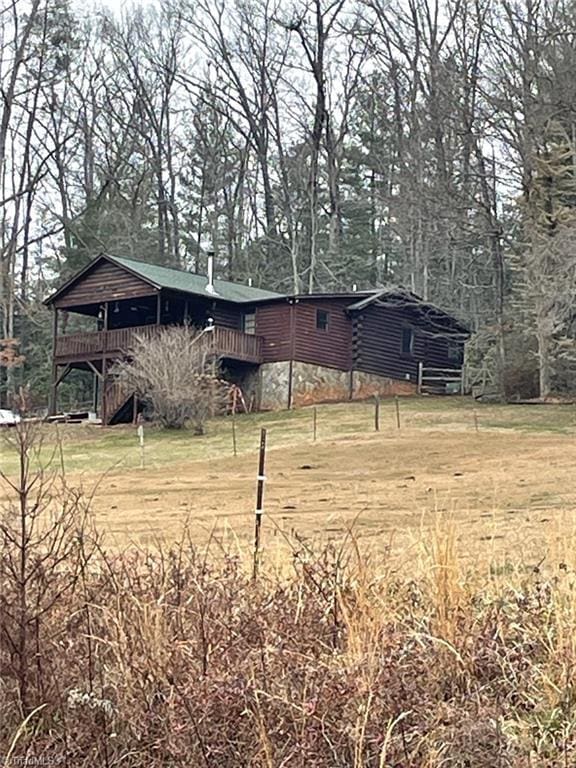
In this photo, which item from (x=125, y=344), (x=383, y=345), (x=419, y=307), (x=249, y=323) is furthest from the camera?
(x=419, y=307)

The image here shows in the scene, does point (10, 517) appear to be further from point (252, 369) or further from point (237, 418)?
point (252, 369)

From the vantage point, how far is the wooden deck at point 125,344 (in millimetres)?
30484

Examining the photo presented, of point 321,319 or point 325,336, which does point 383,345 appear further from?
point 321,319

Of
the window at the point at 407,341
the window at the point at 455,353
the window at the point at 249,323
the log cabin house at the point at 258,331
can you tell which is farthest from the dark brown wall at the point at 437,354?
the window at the point at 249,323

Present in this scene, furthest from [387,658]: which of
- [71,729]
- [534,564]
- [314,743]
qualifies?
[534,564]

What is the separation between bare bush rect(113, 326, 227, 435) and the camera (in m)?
26.1

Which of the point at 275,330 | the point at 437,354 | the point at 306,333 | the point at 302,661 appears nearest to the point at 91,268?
the point at 275,330

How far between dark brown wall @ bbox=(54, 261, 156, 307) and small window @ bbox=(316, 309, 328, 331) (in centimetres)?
578

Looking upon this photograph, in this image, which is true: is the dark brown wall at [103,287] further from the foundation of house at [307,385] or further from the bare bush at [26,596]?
the bare bush at [26,596]

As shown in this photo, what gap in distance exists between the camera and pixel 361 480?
16.1 metres

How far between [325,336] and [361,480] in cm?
1787

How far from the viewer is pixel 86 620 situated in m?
5.24

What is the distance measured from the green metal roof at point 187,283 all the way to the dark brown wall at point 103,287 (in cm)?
33

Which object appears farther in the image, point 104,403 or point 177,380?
point 104,403
